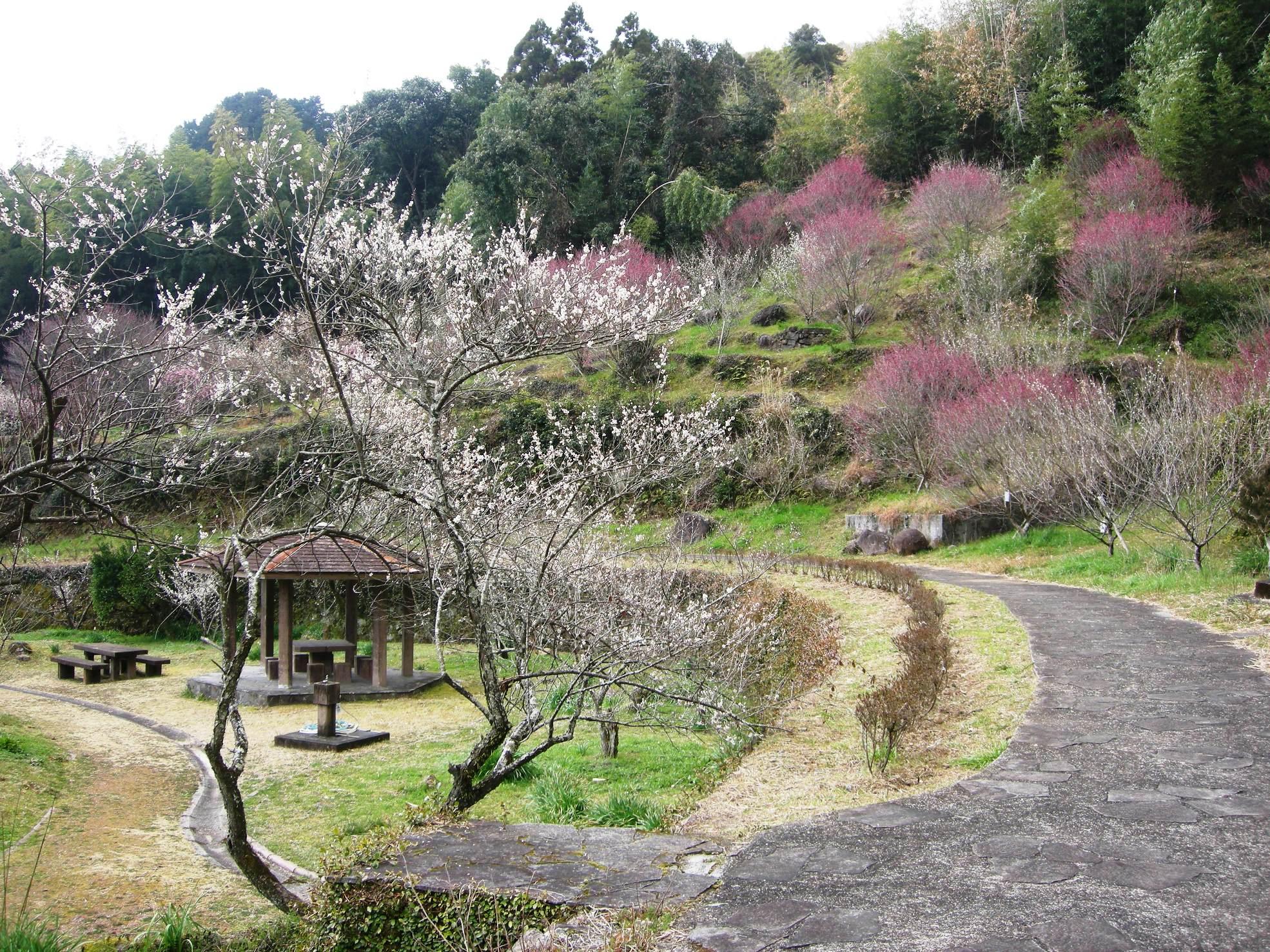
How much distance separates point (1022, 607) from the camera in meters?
9.55

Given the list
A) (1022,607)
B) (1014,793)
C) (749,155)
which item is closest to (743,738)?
(1014,793)

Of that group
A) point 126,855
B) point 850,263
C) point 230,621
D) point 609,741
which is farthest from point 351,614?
point 850,263

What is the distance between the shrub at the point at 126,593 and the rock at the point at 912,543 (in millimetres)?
14305

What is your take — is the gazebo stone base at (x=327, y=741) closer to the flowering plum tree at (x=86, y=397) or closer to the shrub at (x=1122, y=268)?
the flowering plum tree at (x=86, y=397)

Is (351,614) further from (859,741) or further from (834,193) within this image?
(834,193)

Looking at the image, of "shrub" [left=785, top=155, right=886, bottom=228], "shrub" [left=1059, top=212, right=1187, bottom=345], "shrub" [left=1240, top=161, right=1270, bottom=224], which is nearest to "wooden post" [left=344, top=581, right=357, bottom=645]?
"shrub" [left=1059, top=212, right=1187, bottom=345]

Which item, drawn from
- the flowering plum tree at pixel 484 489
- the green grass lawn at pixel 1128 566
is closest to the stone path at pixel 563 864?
the flowering plum tree at pixel 484 489

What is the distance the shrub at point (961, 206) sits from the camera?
25641 millimetres

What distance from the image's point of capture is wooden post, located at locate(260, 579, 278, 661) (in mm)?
12844

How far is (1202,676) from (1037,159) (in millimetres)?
26438

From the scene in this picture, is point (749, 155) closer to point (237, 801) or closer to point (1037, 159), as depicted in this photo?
point (1037, 159)

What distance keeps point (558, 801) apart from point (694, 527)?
14299 millimetres

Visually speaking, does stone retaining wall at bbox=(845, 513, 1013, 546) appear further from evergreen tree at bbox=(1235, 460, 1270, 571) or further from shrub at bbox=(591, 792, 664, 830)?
shrub at bbox=(591, 792, 664, 830)

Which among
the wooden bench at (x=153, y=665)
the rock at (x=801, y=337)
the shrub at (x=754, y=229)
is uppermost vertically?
the shrub at (x=754, y=229)
